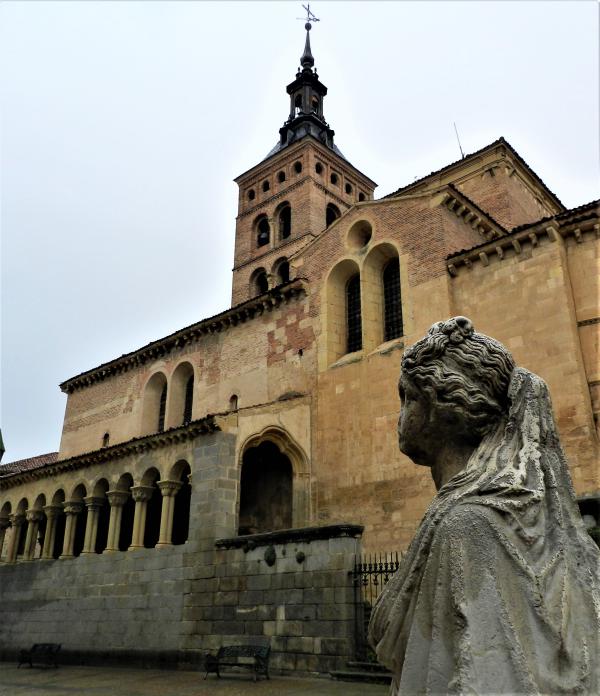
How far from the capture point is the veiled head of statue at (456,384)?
2.25 meters

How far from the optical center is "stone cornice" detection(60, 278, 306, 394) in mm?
20094

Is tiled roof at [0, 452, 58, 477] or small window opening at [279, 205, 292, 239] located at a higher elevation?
small window opening at [279, 205, 292, 239]

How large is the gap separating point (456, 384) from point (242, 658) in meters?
11.8

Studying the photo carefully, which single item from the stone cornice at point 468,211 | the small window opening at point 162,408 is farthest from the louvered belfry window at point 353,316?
the small window opening at point 162,408

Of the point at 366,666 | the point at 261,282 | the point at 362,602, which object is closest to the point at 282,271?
the point at 261,282

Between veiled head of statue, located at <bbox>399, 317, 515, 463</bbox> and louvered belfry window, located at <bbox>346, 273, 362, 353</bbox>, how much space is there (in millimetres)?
15694

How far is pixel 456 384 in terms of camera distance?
226 centimetres

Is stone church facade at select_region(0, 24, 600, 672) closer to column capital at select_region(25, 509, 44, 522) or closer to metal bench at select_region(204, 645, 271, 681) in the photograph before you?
column capital at select_region(25, 509, 44, 522)

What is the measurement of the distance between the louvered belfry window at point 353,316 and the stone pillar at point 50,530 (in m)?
11.0

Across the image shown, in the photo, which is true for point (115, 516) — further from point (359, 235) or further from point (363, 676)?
point (359, 235)

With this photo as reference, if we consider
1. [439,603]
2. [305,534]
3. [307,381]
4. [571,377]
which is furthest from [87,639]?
[439,603]

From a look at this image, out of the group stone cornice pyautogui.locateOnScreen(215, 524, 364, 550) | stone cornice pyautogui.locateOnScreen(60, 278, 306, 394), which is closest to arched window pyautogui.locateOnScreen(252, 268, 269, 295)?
stone cornice pyautogui.locateOnScreen(60, 278, 306, 394)

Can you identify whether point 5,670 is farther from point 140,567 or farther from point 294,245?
point 294,245

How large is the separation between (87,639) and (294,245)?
2408 cm
